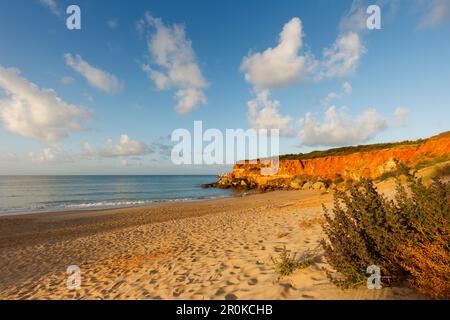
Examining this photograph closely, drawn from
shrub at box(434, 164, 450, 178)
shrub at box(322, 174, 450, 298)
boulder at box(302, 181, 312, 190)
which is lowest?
boulder at box(302, 181, 312, 190)

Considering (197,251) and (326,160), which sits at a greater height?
(326,160)

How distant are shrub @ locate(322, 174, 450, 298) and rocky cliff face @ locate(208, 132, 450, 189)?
2416 cm

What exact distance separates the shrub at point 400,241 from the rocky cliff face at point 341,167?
2416cm

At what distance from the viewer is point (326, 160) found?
4803 centimetres

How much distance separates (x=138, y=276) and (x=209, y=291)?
2303 millimetres

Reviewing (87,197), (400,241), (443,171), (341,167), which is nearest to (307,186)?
(341,167)

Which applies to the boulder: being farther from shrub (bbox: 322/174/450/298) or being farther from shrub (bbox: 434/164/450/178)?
shrub (bbox: 322/174/450/298)

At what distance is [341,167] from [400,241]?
46077 millimetres

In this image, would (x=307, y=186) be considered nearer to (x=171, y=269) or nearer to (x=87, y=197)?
(x=87, y=197)

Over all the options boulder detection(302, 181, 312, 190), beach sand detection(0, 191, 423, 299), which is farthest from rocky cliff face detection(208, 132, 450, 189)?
beach sand detection(0, 191, 423, 299)

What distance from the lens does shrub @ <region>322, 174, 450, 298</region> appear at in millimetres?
2846
